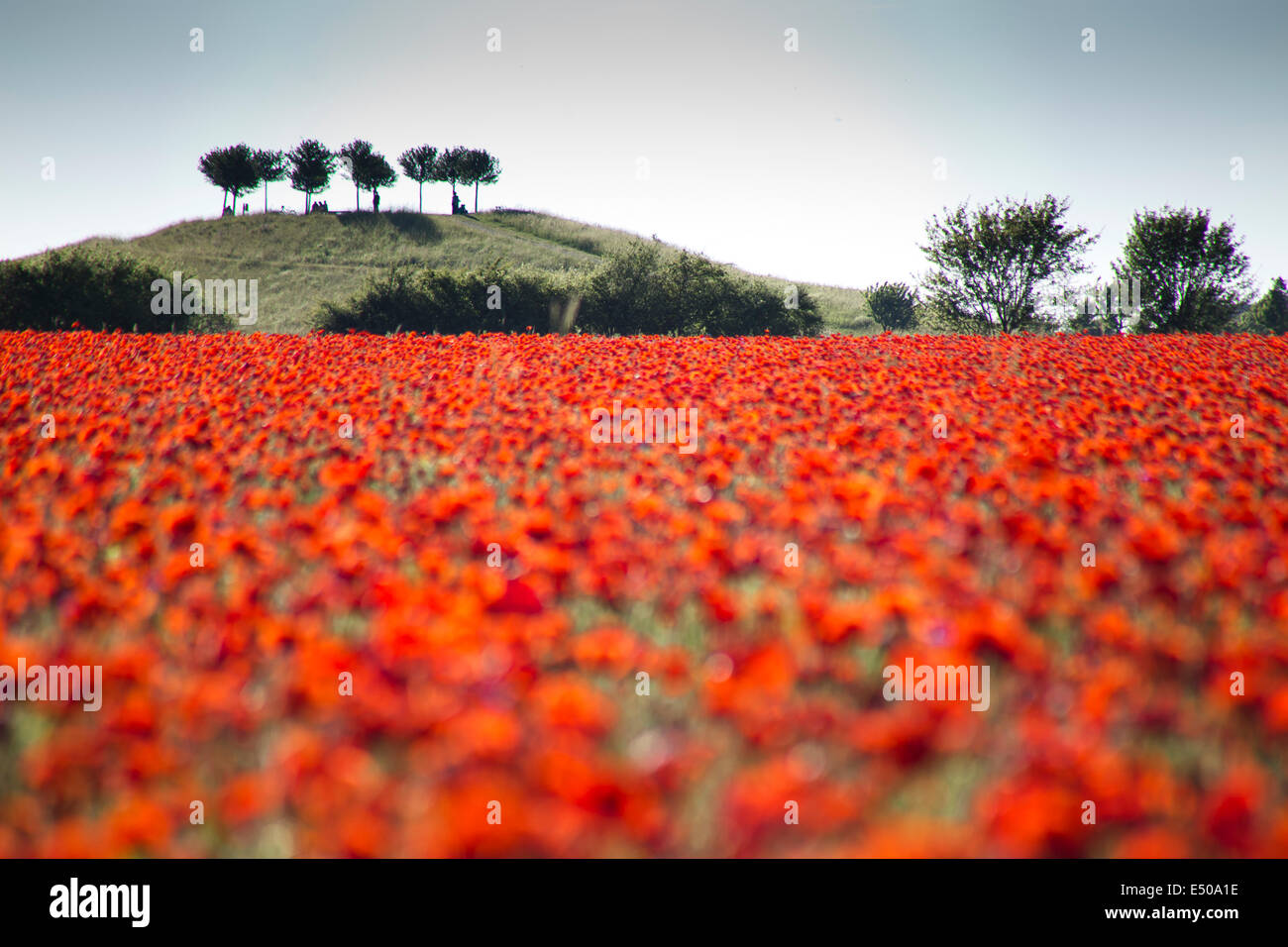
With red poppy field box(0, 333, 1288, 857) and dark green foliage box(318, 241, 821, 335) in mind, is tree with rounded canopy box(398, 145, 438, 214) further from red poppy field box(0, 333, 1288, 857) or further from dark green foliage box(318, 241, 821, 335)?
red poppy field box(0, 333, 1288, 857)

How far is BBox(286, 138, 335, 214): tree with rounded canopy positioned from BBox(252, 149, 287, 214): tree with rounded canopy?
31.0 inches

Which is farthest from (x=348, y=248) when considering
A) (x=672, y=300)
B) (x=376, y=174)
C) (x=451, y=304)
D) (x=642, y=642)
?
(x=642, y=642)

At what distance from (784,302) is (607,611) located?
66.1ft

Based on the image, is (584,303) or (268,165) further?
(268,165)

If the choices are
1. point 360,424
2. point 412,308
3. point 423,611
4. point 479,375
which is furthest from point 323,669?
point 412,308

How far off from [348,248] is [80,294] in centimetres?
2894

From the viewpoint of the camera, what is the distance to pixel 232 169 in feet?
190

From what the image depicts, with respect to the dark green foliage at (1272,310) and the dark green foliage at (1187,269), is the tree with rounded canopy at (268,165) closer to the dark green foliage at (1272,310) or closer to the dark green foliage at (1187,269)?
the dark green foliage at (1187,269)

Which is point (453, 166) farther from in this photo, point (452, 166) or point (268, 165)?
point (268, 165)

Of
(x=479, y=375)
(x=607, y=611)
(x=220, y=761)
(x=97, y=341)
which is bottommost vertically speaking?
(x=220, y=761)

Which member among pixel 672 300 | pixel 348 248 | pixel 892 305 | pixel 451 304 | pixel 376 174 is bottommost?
pixel 451 304

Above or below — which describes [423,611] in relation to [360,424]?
below
